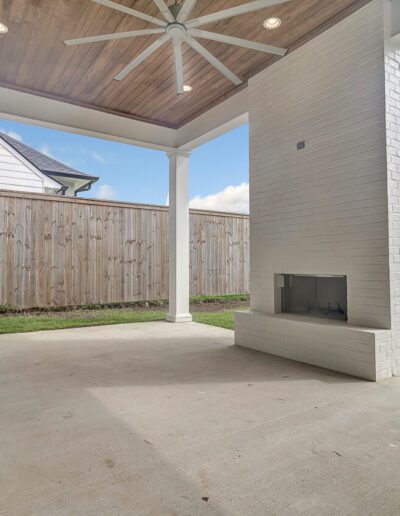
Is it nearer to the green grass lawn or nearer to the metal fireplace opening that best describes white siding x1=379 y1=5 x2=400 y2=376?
the metal fireplace opening

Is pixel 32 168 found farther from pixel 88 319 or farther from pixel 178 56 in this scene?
pixel 178 56

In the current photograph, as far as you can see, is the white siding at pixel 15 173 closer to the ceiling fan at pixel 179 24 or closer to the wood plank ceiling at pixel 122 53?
the wood plank ceiling at pixel 122 53

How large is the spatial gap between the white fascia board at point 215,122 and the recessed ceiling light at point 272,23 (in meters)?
1.00

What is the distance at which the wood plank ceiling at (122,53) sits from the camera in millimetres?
2908

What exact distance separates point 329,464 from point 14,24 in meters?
3.87

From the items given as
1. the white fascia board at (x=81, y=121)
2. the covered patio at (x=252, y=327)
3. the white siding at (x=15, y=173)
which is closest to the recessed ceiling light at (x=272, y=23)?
the covered patio at (x=252, y=327)

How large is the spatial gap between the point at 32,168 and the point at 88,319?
4.39 metres

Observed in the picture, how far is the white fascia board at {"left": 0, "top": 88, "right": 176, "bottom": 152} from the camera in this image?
13.7ft

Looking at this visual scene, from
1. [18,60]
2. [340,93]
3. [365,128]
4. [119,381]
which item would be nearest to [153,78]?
[18,60]

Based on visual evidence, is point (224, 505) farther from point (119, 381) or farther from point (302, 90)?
point (302, 90)

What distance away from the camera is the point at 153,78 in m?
3.96

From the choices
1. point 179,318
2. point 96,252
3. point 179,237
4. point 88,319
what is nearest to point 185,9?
point 179,237

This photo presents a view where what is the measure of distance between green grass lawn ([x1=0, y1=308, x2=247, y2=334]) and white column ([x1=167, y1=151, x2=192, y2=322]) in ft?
1.15

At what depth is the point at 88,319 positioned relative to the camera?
539cm
